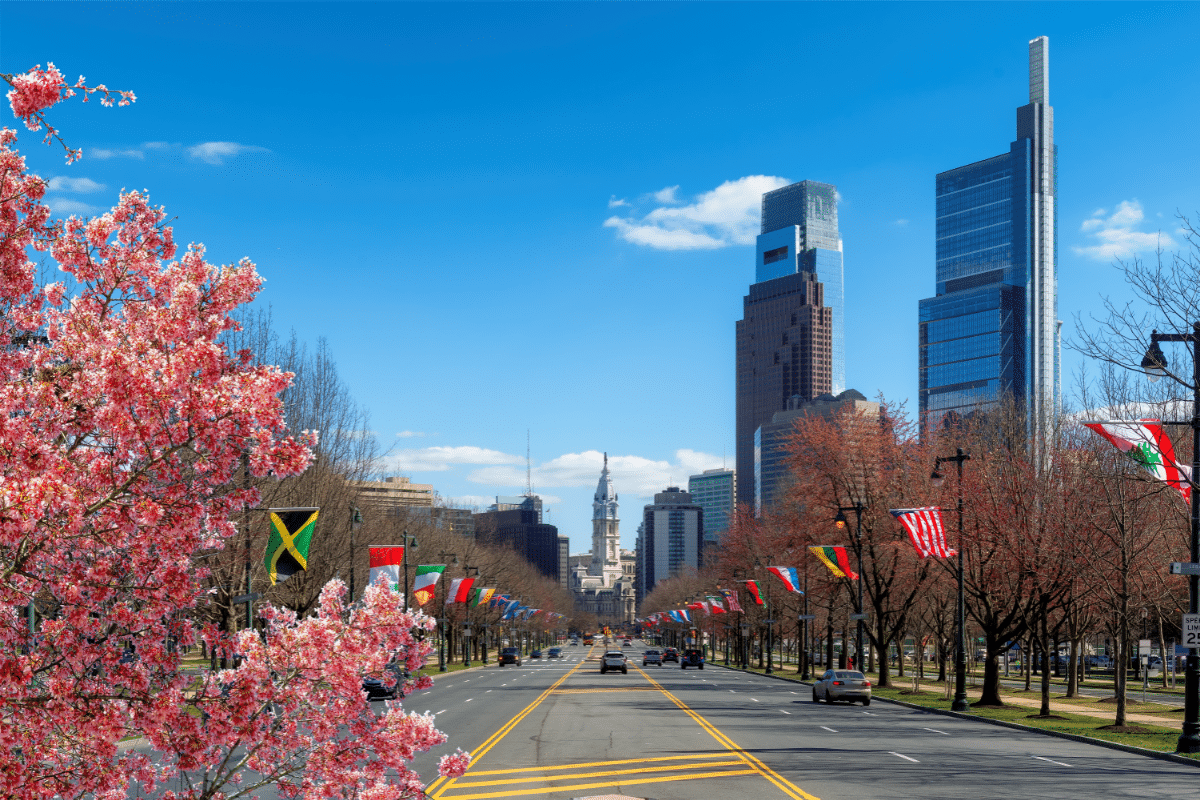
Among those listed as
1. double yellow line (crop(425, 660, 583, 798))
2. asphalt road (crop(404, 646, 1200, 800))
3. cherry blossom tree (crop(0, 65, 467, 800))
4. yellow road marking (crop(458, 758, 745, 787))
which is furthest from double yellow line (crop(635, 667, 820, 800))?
cherry blossom tree (crop(0, 65, 467, 800))

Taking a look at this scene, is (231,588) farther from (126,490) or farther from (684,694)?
(126,490)

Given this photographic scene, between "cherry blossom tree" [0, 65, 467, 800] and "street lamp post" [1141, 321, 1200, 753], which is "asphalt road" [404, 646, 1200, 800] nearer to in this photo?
"street lamp post" [1141, 321, 1200, 753]

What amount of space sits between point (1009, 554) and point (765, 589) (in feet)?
141

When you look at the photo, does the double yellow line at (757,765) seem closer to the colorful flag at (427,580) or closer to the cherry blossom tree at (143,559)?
the cherry blossom tree at (143,559)

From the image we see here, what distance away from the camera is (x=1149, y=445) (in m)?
24.9

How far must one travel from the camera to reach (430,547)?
87.3 meters

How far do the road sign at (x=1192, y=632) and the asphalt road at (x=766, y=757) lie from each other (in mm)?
2808

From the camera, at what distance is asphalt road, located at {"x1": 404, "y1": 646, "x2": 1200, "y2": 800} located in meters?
19.1

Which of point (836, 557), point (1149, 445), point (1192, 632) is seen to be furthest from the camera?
point (836, 557)

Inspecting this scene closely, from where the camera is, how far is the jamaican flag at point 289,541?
103 ft

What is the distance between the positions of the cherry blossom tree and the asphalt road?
9.33 metres

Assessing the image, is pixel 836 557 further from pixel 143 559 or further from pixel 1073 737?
pixel 143 559

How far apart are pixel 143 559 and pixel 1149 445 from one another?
78.9ft

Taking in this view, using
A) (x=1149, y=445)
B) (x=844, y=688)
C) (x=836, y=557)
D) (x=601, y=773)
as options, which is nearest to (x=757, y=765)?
(x=601, y=773)
